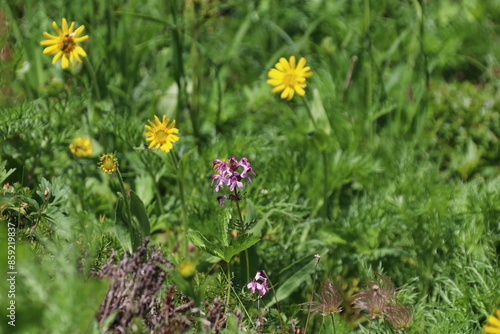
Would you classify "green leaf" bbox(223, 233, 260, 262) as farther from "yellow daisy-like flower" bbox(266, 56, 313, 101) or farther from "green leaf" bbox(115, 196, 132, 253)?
"yellow daisy-like flower" bbox(266, 56, 313, 101)

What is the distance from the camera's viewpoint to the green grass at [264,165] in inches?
72.4

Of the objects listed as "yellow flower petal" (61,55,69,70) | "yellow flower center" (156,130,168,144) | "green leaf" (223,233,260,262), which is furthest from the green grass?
"yellow flower petal" (61,55,69,70)

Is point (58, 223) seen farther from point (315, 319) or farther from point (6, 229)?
point (315, 319)

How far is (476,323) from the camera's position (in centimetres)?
194

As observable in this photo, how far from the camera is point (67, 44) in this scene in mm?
2004

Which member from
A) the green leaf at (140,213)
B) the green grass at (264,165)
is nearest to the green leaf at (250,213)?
the green grass at (264,165)

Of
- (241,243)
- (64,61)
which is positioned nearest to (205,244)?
(241,243)

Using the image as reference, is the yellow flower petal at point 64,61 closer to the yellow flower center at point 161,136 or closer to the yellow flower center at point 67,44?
the yellow flower center at point 67,44

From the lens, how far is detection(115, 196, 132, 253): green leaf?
1923 mm

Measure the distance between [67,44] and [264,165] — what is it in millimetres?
871

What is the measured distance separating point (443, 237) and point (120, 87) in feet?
5.27

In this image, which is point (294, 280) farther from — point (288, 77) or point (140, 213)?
point (288, 77)

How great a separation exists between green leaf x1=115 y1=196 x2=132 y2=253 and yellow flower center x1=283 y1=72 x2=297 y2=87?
72 cm

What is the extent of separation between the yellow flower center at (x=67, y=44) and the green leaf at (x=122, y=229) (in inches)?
21.8
